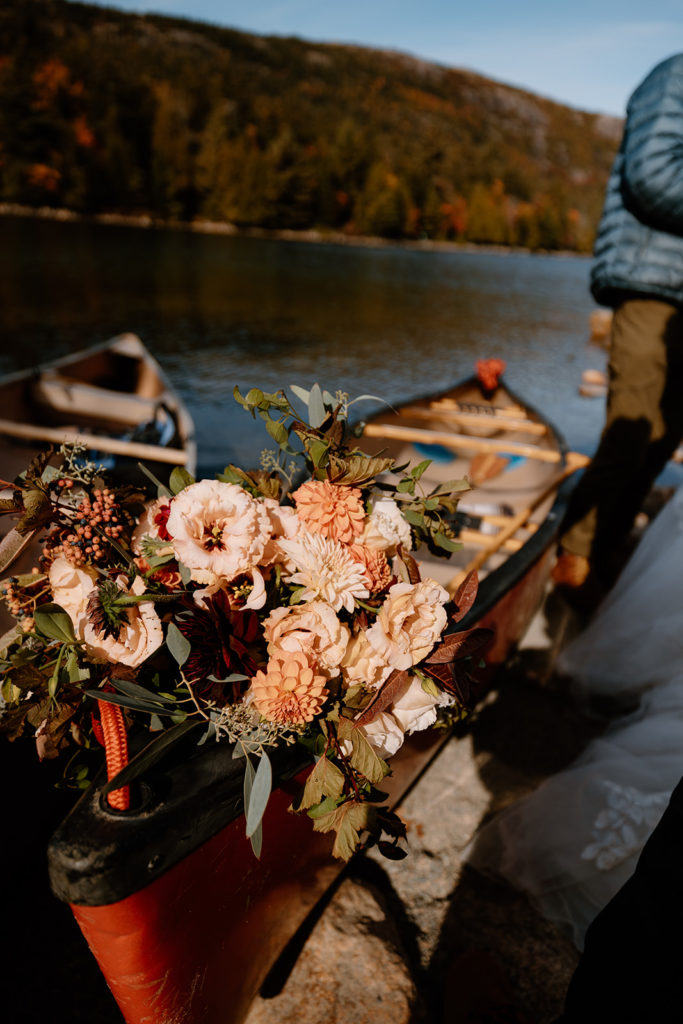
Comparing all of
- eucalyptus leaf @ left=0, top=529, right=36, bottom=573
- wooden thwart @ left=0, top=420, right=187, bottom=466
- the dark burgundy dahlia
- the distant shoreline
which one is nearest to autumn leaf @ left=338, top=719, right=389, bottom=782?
the dark burgundy dahlia

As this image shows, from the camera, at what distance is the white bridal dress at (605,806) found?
6.36 feet

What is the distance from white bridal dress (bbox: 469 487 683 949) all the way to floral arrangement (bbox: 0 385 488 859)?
1.07 meters

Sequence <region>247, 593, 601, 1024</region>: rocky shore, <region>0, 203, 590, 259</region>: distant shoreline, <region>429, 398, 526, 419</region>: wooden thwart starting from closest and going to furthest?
<region>247, 593, 601, 1024</region>: rocky shore, <region>429, 398, 526, 419</region>: wooden thwart, <region>0, 203, 590, 259</region>: distant shoreline

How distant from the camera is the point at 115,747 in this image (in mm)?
1142

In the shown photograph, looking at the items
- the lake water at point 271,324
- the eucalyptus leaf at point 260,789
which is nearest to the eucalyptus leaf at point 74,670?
the eucalyptus leaf at point 260,789

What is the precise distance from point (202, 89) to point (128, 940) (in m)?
87.3

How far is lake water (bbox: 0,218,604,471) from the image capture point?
11914 mm

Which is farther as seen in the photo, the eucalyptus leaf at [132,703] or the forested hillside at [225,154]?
the forested hillside at [225,154]

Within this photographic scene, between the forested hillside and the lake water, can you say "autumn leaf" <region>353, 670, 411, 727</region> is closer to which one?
the lake water

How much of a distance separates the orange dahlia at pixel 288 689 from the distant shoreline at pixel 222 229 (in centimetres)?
5002

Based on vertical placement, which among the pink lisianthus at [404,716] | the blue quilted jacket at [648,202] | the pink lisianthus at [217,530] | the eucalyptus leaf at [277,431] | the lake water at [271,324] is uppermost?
the blue quilted jacket at [648,202]

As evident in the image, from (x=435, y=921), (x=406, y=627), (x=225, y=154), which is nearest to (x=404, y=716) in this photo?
(x=406, y=627)

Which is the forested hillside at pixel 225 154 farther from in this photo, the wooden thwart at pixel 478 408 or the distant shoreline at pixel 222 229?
the wooden thwart at pixel 478 408

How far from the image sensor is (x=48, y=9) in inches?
3725
